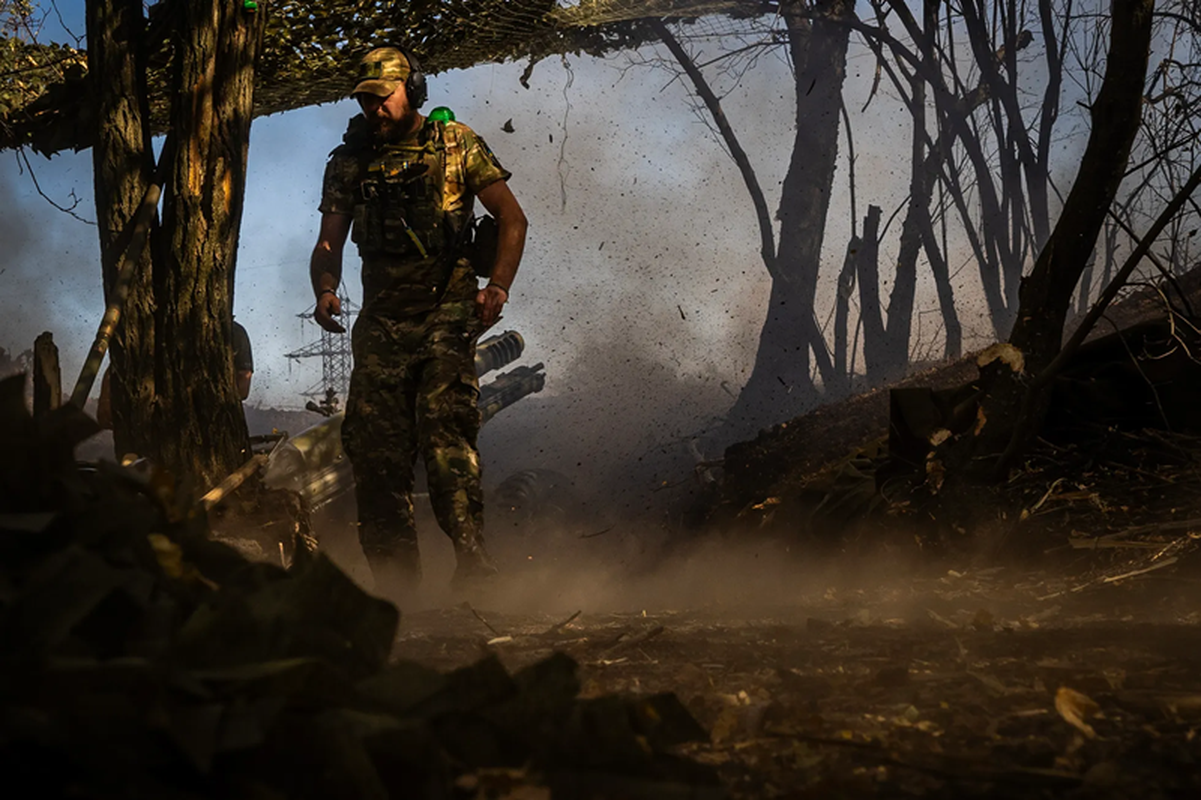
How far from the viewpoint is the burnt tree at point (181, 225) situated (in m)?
3.97

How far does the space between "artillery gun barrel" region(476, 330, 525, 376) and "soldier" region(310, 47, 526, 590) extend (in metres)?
2.92

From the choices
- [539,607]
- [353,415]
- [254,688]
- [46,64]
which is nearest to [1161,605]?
[539,607]

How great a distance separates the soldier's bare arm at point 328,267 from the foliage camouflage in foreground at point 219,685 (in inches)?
132

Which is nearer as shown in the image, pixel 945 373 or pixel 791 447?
pixel 791 447

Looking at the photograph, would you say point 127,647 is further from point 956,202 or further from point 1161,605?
point 956,202

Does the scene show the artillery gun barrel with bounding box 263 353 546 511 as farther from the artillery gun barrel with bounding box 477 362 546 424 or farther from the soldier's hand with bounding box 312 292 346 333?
the artillery gun barrel with bounding box 477 362 546 424

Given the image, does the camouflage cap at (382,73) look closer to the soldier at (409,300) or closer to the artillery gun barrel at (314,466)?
the soldier at (409,300)

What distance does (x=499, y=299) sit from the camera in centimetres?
423

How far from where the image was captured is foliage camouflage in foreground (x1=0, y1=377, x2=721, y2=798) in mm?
810

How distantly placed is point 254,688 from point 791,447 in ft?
19.8

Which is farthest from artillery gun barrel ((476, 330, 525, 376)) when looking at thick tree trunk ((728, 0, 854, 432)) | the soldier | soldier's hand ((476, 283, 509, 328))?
thick tree trunk ((728, 0, 854, 432))

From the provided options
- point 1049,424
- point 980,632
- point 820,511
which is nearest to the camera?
point 980,632

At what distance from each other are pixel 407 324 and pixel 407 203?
53 cm

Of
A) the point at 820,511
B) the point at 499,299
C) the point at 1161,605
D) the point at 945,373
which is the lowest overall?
the point at 1161,605
